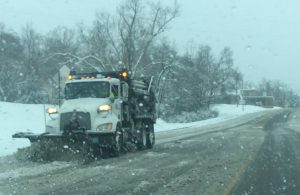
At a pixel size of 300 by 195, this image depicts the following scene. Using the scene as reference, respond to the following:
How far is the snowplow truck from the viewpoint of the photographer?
14629mm

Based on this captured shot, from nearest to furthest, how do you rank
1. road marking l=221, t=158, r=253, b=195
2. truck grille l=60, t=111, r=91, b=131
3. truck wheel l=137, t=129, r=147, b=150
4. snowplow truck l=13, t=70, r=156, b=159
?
road marking l=221, t=158, r=253, b=195 → snowplow truck l=13, t=70, r=156, b=159 → truck grille l=60, t=111, r=91, b=131 → truck wheel l=137, t=129, r=147, b=150

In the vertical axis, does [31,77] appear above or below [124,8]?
below

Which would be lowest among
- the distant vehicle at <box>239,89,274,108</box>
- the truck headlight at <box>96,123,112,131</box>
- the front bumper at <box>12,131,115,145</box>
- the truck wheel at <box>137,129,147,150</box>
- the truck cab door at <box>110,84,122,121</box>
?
the distant vehicle at <box>239,89,274,108</box>

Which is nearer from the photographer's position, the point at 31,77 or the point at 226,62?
the point at 31,77

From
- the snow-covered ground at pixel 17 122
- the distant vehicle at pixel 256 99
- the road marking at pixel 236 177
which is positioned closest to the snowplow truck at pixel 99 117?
the snow-covered ground at pixel 17 122

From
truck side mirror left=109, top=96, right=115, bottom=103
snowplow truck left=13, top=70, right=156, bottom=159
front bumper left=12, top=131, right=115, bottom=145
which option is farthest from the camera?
truck side mirror left=109, top=96, right=115, bottom=103

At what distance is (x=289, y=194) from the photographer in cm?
912

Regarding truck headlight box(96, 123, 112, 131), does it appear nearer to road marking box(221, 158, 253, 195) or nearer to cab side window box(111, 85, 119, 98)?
cab side window box(111, 85, 119, 98)

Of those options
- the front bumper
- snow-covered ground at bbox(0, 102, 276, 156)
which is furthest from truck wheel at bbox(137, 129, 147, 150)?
snow-covered ground at bbox(0, 102, 276, 156)

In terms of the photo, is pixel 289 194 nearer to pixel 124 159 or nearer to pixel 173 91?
pixel 124 159

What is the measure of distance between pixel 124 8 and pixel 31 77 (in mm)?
19730

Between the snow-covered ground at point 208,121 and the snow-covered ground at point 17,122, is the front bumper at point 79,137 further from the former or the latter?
the snow-covered ground at point 208,121

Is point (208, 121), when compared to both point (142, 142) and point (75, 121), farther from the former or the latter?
point (75, 121)

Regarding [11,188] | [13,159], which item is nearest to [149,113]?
[13,159]
